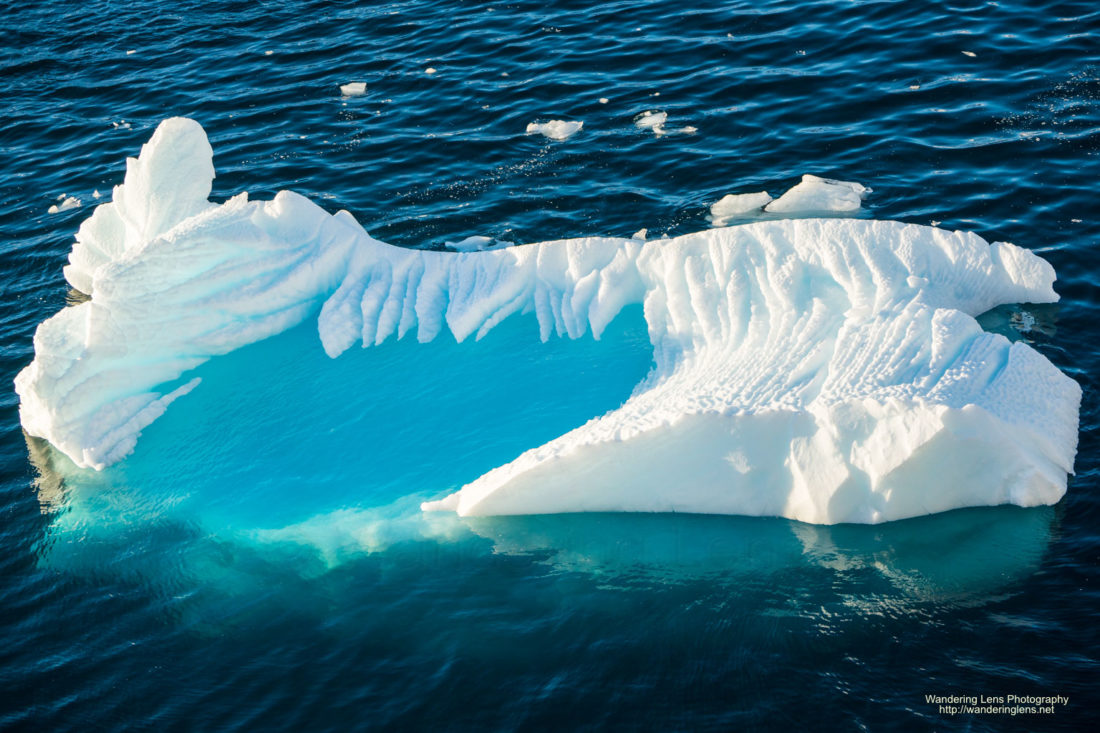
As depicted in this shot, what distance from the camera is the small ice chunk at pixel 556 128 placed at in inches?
544

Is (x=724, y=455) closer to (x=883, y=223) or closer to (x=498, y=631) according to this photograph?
(x=498, y=631)

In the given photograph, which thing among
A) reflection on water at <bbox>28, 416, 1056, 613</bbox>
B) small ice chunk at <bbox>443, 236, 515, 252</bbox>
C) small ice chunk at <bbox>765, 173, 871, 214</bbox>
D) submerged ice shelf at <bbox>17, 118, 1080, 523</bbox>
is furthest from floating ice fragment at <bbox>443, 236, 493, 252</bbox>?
reflection on water at <bbox>28, 416, 1056, 613</bbox>

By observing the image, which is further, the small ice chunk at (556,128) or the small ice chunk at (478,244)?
the small ice chunk at (556,128)

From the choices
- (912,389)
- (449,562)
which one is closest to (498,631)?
(449,562)

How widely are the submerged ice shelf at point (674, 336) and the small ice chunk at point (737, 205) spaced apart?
6.96ft

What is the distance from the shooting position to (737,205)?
12.0 metres

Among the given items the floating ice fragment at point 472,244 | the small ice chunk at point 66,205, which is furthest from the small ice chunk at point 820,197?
the small ice chunk at point 66,205

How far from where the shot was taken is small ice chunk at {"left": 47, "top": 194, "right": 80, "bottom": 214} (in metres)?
13.7

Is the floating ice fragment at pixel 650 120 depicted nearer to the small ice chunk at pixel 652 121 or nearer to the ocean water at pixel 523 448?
the small ice chunk at pixel 652 121

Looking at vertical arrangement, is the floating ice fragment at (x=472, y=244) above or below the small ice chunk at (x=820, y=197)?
below

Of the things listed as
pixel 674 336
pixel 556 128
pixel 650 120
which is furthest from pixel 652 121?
pixel 674 336

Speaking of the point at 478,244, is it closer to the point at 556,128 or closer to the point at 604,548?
the point at 556,128

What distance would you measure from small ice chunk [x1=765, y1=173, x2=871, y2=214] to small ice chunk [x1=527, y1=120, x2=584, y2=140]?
10.3ft

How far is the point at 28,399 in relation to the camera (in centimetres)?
946
